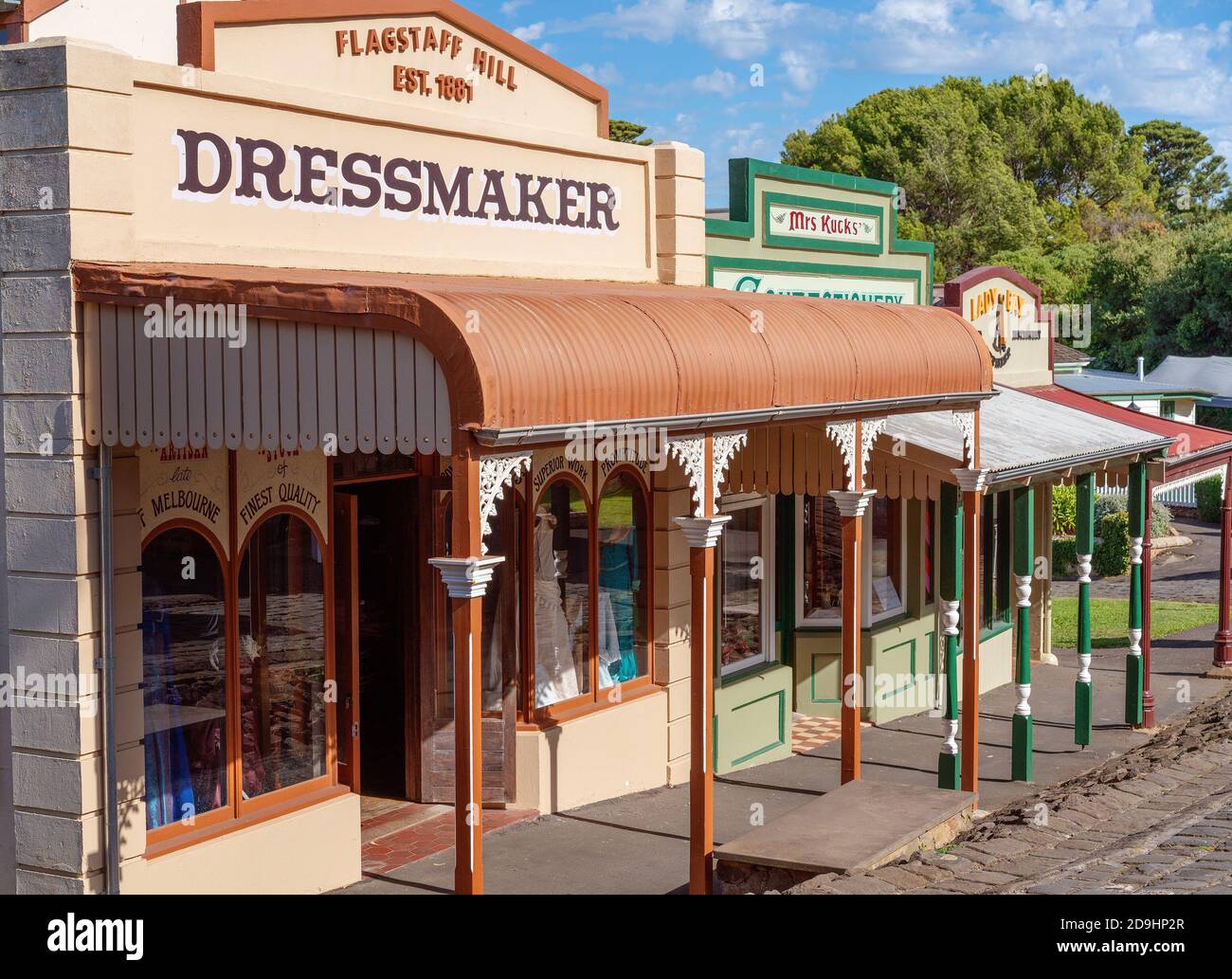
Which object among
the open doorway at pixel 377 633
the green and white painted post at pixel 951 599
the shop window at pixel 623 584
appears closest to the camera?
the open doorway at pixel 377 633

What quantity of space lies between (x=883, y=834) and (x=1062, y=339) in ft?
176

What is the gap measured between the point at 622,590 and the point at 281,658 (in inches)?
134

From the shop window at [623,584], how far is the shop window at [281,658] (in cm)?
285

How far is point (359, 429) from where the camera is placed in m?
6.79

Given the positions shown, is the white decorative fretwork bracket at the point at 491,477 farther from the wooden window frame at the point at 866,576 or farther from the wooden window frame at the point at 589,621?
the wooden window frame at the point at 866,576

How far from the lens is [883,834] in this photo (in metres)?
8.63

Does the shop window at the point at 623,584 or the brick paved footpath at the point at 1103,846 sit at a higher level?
the shop window at the point at 623,584

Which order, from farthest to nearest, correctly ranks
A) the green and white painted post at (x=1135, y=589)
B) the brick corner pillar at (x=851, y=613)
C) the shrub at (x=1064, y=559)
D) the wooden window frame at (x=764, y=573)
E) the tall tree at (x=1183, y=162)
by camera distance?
the tall tree at (x=1183, y=162), the shrub at (x=1064, y=559), the green and white painted post at (x=1135, y=589), the wooden window frame at (x=764, y=573), the brick corner pillar at (x=851, y=613)

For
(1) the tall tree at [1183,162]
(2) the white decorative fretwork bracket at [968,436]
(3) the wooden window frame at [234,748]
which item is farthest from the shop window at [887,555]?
(1) the tall tree at [1183,162]

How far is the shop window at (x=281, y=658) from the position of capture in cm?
869

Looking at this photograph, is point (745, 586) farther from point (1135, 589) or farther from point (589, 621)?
point (1135, 589)

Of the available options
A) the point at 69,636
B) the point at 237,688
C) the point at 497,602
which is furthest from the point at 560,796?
the point at 69,636
